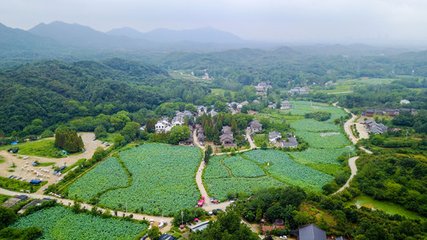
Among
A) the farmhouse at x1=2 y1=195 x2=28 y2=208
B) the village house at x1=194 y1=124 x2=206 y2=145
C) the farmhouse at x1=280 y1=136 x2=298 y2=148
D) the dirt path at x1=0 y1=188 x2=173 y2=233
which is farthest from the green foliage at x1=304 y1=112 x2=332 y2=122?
the farmhouse at x1=2 y1=195 x2=28 y2=208

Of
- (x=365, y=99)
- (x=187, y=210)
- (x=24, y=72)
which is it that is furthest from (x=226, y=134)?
(x=24, y=72)

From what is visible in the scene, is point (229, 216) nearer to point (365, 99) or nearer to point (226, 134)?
point (226, 134)

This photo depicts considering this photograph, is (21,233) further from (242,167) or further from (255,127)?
(255,127)

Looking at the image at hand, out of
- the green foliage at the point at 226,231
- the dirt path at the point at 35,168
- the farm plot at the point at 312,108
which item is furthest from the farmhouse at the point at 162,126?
the green foliage at the point at 226,231

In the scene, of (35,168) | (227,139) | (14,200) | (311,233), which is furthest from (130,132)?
(311,233)

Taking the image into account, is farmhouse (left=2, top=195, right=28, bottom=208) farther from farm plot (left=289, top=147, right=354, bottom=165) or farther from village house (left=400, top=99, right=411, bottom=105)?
village house (left=400, top=99, right=411, bottom=105)

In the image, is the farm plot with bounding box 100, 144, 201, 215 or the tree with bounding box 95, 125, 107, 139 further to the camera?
the tree with bounding box 95, 125, 107, 139

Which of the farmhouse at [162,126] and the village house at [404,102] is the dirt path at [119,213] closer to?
the farmhouse at [162,126]
